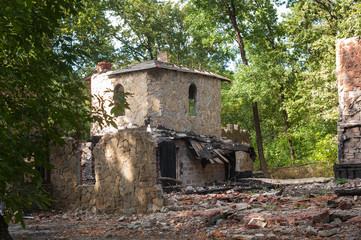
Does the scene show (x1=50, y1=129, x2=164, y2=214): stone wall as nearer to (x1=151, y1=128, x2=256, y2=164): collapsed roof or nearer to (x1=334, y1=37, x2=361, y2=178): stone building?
(x1=151, y1=128, x2=256, y2=164): collapsed roof

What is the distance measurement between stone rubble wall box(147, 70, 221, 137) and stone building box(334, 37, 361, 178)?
8606 millimetres

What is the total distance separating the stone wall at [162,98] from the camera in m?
23.0

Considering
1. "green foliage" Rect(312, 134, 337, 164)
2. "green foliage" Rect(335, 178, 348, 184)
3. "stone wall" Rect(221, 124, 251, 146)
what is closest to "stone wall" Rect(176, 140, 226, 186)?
"stone wall" Rect(221, 124, 251, 146)

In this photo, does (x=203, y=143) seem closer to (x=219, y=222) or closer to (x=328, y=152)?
(x=328, y=152)

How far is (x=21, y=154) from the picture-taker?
20.8 ft

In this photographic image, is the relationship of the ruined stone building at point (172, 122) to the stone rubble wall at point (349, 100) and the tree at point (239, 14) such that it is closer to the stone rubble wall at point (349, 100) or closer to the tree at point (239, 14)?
the tree at point (239, 14)

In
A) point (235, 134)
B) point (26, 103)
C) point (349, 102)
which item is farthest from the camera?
point (235, 134)

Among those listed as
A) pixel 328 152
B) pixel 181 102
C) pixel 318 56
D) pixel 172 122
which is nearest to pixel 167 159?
pixel 172 122

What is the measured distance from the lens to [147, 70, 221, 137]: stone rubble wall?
2297 cm

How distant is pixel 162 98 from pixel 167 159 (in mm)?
3405

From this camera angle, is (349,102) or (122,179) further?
(349,102)

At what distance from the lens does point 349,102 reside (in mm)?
18312

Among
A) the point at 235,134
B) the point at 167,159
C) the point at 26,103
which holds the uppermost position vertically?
the point at 235,134

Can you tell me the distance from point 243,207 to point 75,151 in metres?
5.52
